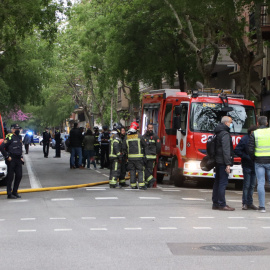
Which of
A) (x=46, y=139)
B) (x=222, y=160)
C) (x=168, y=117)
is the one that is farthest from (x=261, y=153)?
(x=46, y=139)

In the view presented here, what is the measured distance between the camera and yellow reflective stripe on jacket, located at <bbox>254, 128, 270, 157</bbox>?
13.6m

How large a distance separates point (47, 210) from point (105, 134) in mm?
15095

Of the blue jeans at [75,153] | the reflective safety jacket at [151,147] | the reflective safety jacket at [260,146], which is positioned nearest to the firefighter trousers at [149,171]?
the reflective safety jacket at [151,147]

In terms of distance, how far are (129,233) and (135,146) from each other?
8.26 m

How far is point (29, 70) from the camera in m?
40.2

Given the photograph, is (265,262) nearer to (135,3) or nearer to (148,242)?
(148,242)

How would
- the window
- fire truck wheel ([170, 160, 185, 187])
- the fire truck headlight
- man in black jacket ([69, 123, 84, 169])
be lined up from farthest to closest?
1. man in black jacket ([69, 123, 84, 169])
2. the window
3. fire truck wheel ([170, 160, 185, 187])
4. the fire truck headlight

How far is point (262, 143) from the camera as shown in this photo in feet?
44.7

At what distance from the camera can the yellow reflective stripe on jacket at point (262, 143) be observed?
1357cm

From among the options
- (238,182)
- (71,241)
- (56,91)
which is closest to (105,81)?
(238,182)

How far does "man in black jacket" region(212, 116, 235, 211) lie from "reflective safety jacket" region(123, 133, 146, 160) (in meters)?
4.73

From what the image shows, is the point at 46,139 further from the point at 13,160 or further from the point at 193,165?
the point at 13,160

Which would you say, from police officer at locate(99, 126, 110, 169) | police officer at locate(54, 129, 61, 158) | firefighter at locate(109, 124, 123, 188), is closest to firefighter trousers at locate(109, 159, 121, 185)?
firefighter at locate(109, 124, 123, 188)

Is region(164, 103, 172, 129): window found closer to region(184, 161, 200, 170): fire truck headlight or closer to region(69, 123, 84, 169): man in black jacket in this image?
region(184, 161, 200, 170): fire truck headlight
